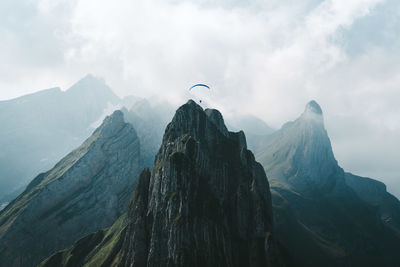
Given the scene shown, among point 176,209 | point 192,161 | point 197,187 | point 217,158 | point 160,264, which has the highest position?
point 217,158

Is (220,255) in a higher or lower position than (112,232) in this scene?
lower

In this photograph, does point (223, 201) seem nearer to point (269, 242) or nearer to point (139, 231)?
point (269, 242)

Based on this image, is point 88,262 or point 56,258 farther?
point 56,258

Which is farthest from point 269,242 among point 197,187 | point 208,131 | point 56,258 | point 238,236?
point 56,258

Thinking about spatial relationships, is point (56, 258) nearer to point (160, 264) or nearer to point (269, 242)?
point (160, 264)

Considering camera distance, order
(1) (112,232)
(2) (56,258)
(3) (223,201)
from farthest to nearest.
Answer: (1) (112,232)
(2) (56,258)
(3) (223,201)

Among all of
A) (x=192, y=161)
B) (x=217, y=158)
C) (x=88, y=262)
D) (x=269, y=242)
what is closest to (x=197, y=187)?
(x=192, y=161)

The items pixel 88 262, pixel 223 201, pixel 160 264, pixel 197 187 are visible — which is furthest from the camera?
pixel 88 262
